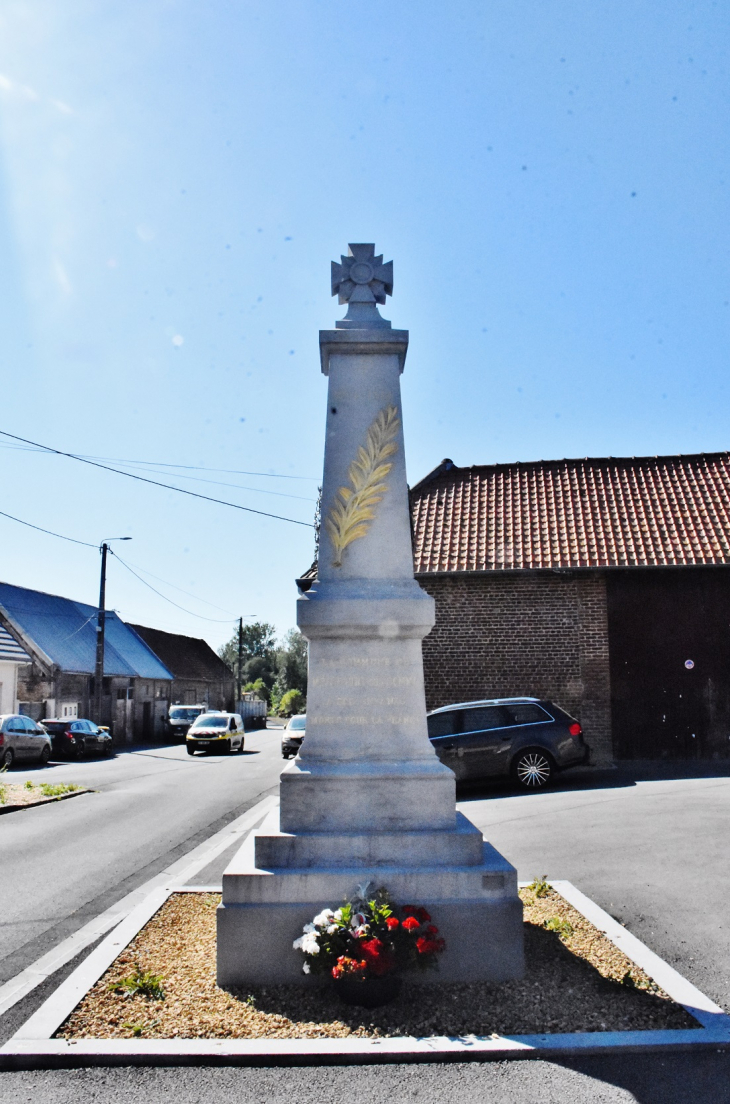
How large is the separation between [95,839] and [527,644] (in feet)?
28.5

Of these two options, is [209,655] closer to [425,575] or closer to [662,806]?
[425,575]

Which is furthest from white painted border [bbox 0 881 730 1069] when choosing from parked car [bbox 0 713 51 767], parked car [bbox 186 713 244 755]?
parked car [bbox 186 713 244 755]

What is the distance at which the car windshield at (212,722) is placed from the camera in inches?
1212

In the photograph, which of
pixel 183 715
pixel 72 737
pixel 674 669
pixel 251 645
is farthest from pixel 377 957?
pixel 251 645

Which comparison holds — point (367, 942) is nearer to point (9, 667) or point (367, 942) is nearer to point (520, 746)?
point (520, 746)

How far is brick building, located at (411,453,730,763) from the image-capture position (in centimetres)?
1561

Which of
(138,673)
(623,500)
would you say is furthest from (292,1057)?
(138,673)

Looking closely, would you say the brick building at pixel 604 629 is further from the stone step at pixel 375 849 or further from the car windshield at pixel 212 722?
the car windshield at pixel 212 722

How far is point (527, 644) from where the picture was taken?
15859 mm

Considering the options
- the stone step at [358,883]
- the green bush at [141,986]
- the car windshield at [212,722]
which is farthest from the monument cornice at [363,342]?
the car windshield at [212,722]

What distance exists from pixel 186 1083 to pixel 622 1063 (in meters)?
1.92

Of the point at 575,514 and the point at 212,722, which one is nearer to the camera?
the point at 575,514

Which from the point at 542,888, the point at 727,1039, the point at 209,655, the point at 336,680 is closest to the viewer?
the point at 727,1039

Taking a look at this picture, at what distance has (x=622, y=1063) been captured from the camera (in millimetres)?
3668
